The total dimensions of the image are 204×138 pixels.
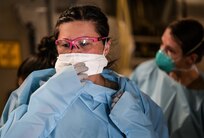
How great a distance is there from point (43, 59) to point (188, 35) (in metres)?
0.82

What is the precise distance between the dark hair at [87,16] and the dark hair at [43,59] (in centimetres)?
26

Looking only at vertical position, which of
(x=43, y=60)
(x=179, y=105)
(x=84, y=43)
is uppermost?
(x=84, y=43)

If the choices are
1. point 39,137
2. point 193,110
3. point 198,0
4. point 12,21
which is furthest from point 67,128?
point 198,0

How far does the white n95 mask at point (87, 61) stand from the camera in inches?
47.2

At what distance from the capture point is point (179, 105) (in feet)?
5.92

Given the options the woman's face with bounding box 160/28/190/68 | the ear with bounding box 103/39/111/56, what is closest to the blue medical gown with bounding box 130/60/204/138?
the woman's face with bounding box 160/28/190/68

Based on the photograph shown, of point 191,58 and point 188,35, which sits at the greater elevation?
point 188,35

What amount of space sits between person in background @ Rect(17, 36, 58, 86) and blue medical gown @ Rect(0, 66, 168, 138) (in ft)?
0.98

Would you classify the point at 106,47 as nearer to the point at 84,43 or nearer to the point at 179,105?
the point at 84,43

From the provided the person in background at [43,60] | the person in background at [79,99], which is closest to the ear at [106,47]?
the person in background at [79,99]

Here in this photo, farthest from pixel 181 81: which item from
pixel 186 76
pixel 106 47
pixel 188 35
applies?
pixel 106 47

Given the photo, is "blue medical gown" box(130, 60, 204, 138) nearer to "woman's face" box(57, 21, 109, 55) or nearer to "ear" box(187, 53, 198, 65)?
"ear" box(187, 53, 198, 65)

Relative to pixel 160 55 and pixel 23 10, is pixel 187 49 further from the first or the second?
pixel 23 10

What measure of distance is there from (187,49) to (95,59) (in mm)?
843
